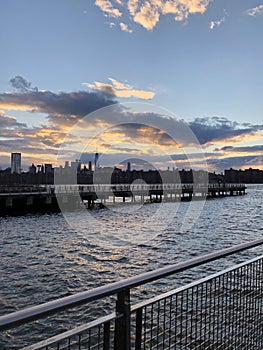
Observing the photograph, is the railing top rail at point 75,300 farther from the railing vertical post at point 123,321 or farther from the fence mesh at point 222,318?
the fence mesh at point 222,318

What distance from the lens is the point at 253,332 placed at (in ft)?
12.5

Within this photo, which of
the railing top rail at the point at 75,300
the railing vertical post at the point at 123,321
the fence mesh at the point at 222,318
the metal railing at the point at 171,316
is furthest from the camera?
the fence mesh at the point at 222,318

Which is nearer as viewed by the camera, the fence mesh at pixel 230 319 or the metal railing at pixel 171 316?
the metal railing at pixel 171 316

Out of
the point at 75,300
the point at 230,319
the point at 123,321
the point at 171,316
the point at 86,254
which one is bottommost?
the point at 86,254

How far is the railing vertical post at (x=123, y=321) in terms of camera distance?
2.13 m

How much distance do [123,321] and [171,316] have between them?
149cm

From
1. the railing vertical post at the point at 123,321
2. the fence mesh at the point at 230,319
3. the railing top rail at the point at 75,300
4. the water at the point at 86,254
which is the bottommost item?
the water at the point at 86,254

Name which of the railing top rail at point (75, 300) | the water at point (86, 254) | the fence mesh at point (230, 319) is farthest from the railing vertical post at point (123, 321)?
the water at point (86, 254)

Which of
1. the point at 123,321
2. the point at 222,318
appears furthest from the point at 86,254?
the point at 123,321

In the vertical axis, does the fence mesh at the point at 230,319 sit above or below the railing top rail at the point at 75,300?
below

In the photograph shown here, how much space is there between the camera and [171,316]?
347cm

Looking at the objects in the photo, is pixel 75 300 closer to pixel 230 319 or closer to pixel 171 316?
pixel 171 316

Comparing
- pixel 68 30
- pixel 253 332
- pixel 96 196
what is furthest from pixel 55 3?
pixel 96 196

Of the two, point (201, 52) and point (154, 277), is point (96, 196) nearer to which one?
point (201, 52)
